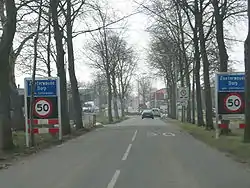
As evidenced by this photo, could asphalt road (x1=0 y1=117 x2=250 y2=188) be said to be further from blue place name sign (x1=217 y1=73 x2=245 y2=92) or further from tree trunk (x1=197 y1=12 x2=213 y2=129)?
tree trunk (x1=197 y1=12 x2=213 y2=129)

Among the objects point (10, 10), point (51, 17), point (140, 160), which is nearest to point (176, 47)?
point (51, 17)

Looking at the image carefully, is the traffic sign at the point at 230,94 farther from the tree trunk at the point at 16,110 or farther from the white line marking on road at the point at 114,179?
the tree trunk at the point at 16,110

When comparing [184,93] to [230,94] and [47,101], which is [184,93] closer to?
[230,94]

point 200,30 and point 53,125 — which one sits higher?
point 200,30

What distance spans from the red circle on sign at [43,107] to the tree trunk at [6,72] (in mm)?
4421

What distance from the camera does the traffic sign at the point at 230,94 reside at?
27141mm

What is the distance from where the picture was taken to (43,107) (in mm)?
27219

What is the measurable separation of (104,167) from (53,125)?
492 inches

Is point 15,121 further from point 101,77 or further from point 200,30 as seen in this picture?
point 101,77

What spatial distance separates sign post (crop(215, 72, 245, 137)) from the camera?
2714 cm

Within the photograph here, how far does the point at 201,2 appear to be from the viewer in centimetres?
3450

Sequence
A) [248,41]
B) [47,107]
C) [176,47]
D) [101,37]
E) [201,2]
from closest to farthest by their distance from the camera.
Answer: [248,41] → [47,107] → [201,2] → [176,47] → [101,37]

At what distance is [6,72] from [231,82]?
449 inches

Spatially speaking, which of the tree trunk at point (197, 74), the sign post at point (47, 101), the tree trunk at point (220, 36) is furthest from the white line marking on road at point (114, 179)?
the tree trunk at point (197, 74)
